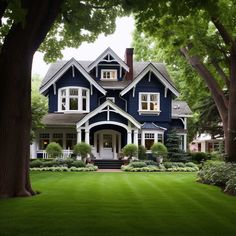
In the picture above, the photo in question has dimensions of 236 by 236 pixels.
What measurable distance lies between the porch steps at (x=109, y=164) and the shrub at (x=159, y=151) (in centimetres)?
267

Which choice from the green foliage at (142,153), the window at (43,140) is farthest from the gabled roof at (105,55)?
the green foliage at (142,153)

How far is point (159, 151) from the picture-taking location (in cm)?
3288

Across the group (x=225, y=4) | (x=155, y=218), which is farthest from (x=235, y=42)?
(x=155, y=218)

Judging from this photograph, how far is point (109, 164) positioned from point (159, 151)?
400cm

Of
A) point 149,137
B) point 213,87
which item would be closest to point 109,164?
point 149,137

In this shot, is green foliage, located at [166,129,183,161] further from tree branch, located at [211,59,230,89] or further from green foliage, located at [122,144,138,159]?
tree branch, located at [211,59,230,89]

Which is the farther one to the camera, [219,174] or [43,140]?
[43,140]

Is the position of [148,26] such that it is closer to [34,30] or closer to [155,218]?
[34,30]

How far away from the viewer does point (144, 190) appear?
15086 mm

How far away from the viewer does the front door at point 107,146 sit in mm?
35188

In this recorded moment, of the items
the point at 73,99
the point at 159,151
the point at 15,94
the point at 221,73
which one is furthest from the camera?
the point at 73,99

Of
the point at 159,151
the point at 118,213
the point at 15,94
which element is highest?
the point at 15,94

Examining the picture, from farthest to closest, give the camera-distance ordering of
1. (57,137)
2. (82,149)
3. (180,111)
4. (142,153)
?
(180,111) < (57,137) < (142,153) < (82,149)

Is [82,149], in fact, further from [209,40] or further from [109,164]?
[209,40]
